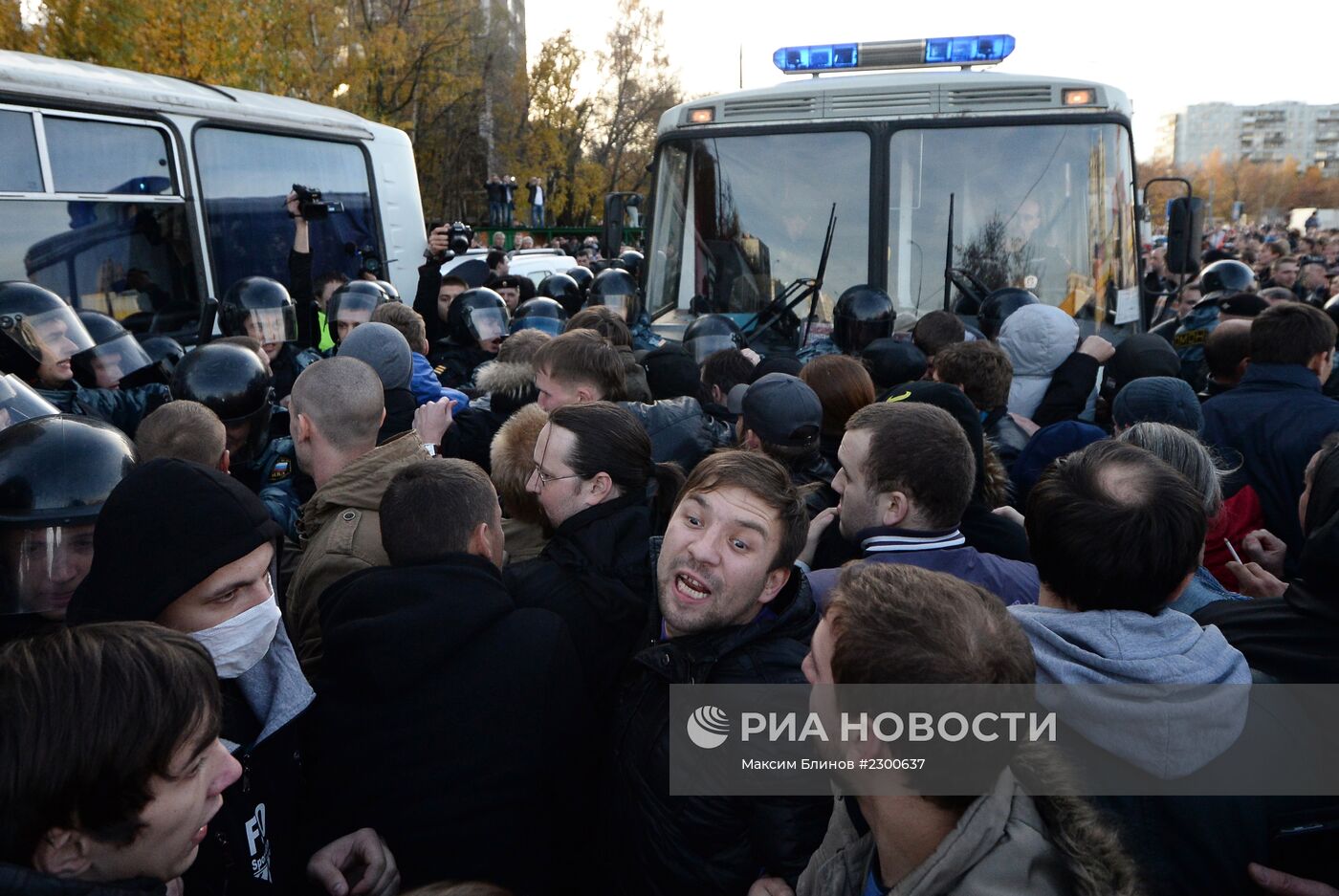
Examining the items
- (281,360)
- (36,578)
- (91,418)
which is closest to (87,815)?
(36,578)

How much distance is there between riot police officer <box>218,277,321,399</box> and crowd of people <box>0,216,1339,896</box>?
1662 millimetres

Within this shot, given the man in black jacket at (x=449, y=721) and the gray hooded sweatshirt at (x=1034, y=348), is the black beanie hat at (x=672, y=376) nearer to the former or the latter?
the gray hooded sweatshirt at (x=1034, y=348)

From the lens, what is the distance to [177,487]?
6.72ft

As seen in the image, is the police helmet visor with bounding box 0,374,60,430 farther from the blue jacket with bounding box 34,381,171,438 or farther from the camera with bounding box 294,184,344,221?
the camera with bounding box 294,184,344,221

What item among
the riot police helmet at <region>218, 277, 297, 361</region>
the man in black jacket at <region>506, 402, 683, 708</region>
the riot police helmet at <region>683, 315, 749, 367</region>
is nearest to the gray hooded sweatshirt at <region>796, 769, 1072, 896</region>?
the man in black jacket at <region>506, 402, 683, 708</region>

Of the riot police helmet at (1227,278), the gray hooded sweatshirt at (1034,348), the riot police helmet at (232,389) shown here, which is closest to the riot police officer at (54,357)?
the riot police helmet at (232,389)

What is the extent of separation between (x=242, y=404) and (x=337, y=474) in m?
1.02

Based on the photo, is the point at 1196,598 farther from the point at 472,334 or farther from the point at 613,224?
the point at 613,224

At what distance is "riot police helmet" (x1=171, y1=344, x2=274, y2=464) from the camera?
380cm

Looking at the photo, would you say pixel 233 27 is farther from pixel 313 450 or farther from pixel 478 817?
pixel 478 817

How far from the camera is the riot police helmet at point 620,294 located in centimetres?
745

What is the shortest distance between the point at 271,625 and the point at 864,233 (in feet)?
17.1

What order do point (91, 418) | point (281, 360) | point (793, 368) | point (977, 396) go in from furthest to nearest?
1. point (281, 360)
2. point (793, 368)
3. point (977, 396)
4. point (91, 418)

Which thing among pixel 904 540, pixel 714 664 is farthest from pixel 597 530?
pixel 904 540
